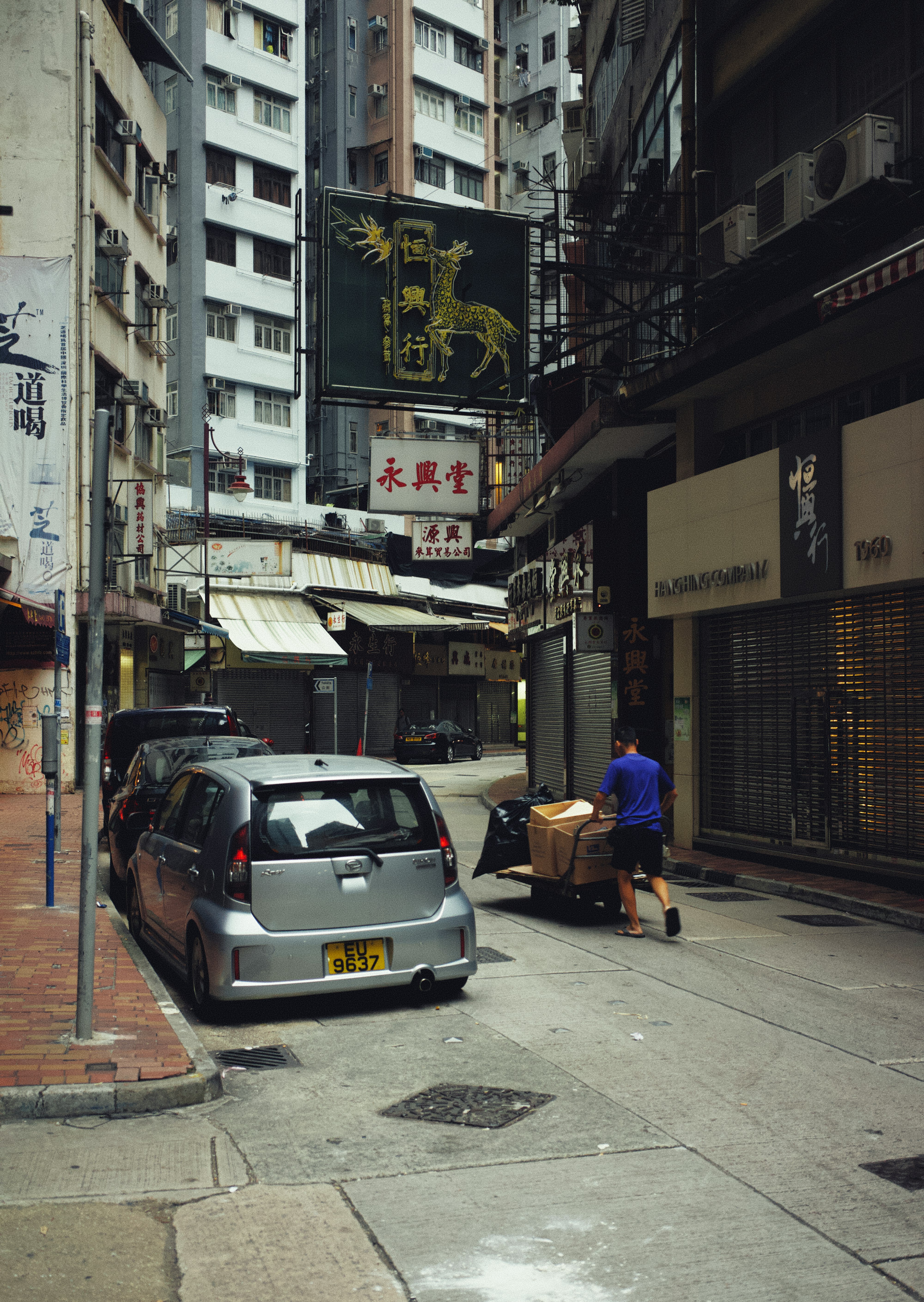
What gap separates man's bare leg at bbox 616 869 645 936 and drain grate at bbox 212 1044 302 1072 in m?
4.20

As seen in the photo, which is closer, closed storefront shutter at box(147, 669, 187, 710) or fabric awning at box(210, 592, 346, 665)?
closed storefront shutter at box(147, 669, 187, 710)

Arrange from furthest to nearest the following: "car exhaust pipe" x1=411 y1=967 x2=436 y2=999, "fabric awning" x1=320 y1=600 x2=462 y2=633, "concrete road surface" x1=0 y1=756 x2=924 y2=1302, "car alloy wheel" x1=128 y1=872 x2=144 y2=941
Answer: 1. "fabric awning" x1=320 y1=600 x2=462 y2=633
2. "car alloy wheel" x1=128 y1=872 x2=144 y2=941
3. "car exhaust pipe" x1=411 y1=967 x2=436 y2=999
4. "concrete road surface" x1=0 y1=756 x2=924 y2=1302

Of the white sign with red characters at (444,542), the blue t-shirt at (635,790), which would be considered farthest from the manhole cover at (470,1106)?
the white sign with red characters at (444,542)

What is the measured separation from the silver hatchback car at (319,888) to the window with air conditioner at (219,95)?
44.9 m

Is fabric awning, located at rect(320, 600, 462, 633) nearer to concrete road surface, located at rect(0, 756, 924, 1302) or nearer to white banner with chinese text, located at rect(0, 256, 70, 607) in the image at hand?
white banner with chinese text, located at rect(0, 256, 70, 607)

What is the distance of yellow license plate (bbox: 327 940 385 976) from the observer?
7301 mm

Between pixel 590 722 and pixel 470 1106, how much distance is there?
1597 centimetres

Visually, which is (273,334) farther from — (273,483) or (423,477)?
(423,477)

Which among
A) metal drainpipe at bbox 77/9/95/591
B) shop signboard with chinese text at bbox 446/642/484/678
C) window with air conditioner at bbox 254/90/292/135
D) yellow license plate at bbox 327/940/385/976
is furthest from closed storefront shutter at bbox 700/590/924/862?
window with air conditioner at bbox 254/90/292/135

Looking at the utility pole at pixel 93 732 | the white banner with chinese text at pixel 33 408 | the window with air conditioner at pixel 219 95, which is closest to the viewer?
the utility pole at pixel 93 732

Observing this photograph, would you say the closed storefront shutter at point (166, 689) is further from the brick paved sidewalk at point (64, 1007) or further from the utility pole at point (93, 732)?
the utility pole at point (93, 732)

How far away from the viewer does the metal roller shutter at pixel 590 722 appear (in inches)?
803

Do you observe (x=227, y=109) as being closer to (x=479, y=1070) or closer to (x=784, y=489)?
(x=784, y=489)

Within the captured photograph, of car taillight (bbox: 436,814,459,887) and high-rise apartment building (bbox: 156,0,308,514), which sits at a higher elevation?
high-rise apartment building (bbox: 156,0,308,514)
